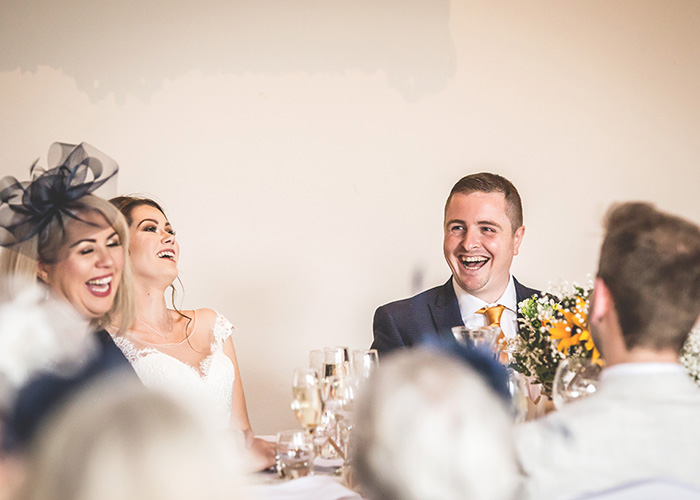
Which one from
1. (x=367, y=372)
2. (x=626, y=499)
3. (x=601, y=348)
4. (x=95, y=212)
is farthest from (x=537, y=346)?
(x=95, y=212)

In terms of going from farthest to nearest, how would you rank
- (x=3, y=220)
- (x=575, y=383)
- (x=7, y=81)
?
1. (x=7, y=81)
2. (x=3, y=220)
3. (x=575, y=383)

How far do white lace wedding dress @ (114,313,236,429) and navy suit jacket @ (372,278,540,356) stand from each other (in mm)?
610

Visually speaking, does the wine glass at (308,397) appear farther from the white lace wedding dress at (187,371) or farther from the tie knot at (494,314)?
the tie knot at (494,314)

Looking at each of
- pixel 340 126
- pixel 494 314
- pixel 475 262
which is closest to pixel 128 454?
pixel 494 314

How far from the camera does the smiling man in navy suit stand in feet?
9.47

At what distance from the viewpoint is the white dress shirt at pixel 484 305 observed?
2.90 metres

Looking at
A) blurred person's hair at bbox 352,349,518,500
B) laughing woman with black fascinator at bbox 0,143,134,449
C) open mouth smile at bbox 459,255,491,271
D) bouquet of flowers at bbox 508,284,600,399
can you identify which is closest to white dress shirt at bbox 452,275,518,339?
open mouth smile at bbox 459,255,491,271

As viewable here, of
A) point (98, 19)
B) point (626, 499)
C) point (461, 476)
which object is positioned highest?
point (98, 19)

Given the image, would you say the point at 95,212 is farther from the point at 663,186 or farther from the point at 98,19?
the point at 663,186

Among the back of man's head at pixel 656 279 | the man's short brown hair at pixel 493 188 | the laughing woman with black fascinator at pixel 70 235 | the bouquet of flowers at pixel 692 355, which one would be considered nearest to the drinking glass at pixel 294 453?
the laughing woman with black fascinator at pixel 70 235

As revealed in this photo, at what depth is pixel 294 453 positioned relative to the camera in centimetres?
169

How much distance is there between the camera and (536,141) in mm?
3695

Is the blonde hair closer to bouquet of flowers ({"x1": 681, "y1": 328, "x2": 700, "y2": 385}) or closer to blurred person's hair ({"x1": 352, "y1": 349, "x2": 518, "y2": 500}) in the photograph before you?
blurred person's hair ({"x1": 352, "y1": 349, "x2": 518, "y2": 500})

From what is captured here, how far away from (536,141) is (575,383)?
7.34ft
